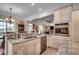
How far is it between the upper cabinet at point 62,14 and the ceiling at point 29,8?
93 mm

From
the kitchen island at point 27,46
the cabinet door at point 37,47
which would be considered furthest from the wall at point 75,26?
the cabinet door at point 37,47

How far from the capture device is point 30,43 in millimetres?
1665

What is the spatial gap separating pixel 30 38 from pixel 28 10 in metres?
0.54

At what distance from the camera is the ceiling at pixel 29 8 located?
1546 mm

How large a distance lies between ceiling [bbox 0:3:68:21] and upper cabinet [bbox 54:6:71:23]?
93mm

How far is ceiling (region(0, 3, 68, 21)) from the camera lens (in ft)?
5.07

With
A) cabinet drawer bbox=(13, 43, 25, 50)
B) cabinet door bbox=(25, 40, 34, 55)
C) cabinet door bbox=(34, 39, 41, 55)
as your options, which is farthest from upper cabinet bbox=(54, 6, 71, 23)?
cabinet drawer bbox=(13, 43, 25, 50)

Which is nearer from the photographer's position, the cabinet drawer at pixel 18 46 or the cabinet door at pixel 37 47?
the cabinet drawer at pixel 18 46

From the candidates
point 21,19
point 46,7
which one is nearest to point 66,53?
point 46,7

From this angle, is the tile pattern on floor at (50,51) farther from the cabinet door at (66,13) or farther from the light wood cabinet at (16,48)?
the cabinet door at (66,13)

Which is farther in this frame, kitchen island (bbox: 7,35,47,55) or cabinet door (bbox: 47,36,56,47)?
cabinet door (bbox: 47,36,56,47)

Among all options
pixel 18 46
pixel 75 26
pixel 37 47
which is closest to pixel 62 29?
pixel 75 26

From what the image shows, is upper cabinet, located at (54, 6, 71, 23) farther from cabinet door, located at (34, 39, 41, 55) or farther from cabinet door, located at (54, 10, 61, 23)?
cabinet door, located at (34, 39, 41, 55)

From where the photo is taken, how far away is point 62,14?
1.60 m
